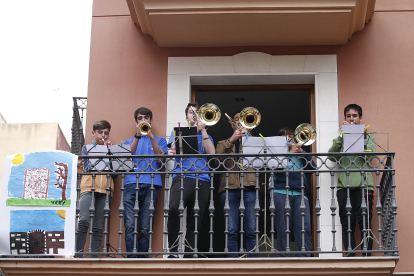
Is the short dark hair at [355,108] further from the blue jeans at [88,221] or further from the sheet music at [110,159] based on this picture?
the blue jeans at [88,221]

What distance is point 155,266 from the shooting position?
21.1 ft

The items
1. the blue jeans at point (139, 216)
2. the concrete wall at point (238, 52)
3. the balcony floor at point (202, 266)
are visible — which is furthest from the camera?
the concrete wall at point (238, 52)

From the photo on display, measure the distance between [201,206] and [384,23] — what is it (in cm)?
398

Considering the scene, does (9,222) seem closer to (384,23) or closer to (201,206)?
(201,206)

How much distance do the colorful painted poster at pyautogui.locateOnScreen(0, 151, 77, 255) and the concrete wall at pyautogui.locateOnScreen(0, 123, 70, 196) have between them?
1173 centimetres

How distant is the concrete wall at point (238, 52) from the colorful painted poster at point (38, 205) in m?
1.36

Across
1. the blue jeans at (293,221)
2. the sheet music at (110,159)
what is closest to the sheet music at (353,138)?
the blue jeans at (293,221)

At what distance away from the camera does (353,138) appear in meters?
6.97

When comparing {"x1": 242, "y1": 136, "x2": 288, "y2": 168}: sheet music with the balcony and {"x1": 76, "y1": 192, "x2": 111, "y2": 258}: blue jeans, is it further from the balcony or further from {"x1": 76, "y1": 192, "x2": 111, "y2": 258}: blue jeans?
{"x1": 76, "y1": 192, "x2": 111, "y2": 258}: blue jeans

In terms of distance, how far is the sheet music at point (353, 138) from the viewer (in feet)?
22.8

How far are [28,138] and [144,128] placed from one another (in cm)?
1238

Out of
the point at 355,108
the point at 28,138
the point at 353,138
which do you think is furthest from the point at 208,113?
the point at 28,138

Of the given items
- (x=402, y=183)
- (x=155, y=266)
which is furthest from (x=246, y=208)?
(x=402, y=183)

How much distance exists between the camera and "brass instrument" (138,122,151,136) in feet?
24.3
